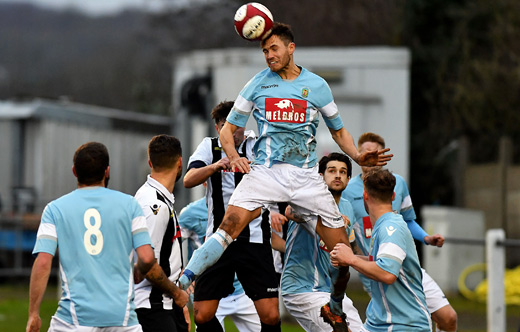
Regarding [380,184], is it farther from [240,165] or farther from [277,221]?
[277,221]

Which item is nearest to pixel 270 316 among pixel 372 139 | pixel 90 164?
pixel 372 139

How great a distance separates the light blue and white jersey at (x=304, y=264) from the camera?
8453mm

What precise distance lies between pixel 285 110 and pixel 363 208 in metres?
1.66

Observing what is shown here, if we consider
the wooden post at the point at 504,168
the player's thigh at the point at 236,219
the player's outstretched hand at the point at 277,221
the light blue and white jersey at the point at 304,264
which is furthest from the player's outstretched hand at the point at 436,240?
the wooden post at the point at 504,168

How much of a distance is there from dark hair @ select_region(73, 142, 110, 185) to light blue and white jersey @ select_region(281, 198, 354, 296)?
7.88 feet

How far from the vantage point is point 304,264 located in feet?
27.9

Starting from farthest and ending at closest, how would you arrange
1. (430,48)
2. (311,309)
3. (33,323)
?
1. (430,48)
2. (311,309)
3. (33,323)

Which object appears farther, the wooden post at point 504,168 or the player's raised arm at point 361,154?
the wooden post at point 504,168

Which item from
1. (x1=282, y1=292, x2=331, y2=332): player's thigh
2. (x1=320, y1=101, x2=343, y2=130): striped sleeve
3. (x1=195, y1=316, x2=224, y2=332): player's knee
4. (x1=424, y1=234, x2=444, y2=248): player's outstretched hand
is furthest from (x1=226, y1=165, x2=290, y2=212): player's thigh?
(x1=424, y1=234, x2=444, y2=248): player's outstretched hand

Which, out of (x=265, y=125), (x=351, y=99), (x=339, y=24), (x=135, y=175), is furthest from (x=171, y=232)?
(x=339, y=24)

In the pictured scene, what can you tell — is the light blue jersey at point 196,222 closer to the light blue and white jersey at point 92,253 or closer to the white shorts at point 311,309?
the white shorts at point 311,309

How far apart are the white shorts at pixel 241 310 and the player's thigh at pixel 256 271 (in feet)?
3.25

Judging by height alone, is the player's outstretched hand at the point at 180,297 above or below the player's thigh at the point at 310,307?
above

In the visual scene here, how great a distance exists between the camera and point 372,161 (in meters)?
7.73
